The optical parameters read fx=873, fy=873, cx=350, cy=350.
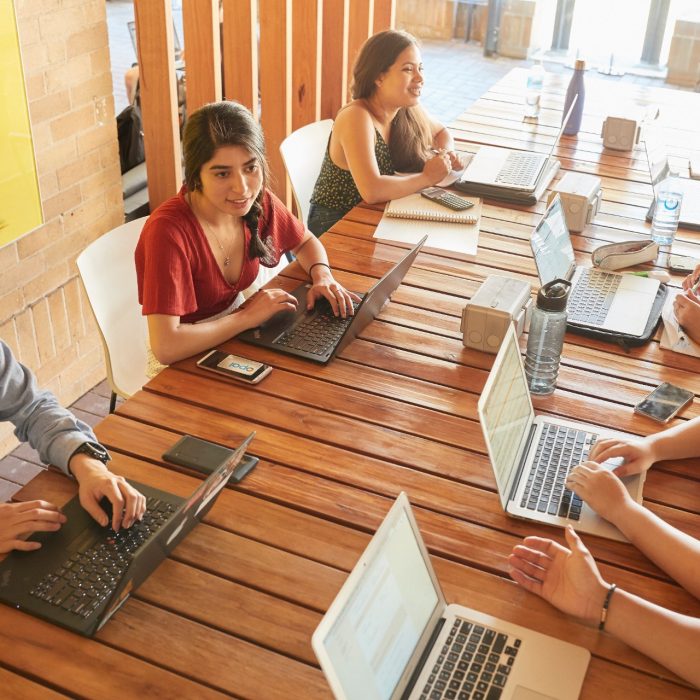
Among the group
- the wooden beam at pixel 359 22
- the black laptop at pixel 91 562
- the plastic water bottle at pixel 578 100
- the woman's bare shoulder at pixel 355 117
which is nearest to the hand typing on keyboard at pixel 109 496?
the black laptop at pixel 91 562

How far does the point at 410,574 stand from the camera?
4.18 feet

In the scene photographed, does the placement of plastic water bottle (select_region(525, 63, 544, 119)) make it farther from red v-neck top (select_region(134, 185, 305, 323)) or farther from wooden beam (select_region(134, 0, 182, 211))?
red v-neck top (select_region(134, 185, 305, 323))

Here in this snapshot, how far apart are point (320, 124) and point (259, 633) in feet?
8.41

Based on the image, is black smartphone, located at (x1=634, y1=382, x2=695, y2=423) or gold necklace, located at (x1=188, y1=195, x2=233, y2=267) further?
gold necklace, located at (x1=188, y1=195, x2=233, y2=267)

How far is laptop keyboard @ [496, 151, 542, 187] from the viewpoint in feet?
10.4

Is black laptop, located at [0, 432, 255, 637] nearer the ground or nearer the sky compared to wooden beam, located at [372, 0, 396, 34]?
nearer the ground

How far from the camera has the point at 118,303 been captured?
8.03 ft

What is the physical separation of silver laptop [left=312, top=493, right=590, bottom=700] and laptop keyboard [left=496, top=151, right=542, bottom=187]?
209 centimetres

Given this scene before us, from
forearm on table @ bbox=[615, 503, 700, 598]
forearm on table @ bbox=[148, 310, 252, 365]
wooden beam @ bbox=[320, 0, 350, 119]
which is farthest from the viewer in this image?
wooden beam @ bbox=[320, 0, 350, 119]

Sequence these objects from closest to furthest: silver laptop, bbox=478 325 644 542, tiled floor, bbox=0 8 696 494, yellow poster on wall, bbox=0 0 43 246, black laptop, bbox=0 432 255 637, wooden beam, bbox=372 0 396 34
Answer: black laptop, bbox=0 432 255 637, silver laptop, bbox=478 325 644 542, yellow poster on wall, bbox=0 0 43 246, wooden beam, bbox=372 0 396 34, tiled floor, bbox=0 8 696 494

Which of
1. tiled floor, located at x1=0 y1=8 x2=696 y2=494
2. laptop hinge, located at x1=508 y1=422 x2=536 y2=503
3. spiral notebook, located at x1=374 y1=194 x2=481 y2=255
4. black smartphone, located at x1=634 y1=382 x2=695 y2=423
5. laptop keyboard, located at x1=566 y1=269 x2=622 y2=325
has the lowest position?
tiled floor, located at x1=0 y1=8 x2=696 y2=494

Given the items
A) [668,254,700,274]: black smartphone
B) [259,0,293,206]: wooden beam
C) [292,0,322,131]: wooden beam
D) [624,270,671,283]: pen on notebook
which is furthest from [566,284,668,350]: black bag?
[292,0,322,131]: wooden beam

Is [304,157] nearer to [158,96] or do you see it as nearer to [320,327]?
[158,96]

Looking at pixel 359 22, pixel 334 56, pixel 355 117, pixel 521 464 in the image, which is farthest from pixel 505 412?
pixel 359 22
